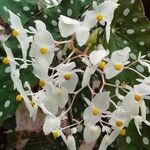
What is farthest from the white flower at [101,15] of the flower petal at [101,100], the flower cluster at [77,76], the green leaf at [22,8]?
the green leaf at [22,8]

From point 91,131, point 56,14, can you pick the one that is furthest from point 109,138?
point 56,14

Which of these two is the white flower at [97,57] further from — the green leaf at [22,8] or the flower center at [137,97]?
the green leaf at [22,8]

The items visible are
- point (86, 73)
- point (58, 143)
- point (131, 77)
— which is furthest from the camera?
point (58, 143)

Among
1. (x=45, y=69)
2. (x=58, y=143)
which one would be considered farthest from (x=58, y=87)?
(x=58, y=143)

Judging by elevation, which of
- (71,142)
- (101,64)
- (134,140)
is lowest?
(134,140)

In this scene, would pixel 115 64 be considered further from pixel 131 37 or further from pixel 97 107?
pixel 131 37

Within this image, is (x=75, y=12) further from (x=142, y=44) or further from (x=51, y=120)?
(x=51, y=120)
